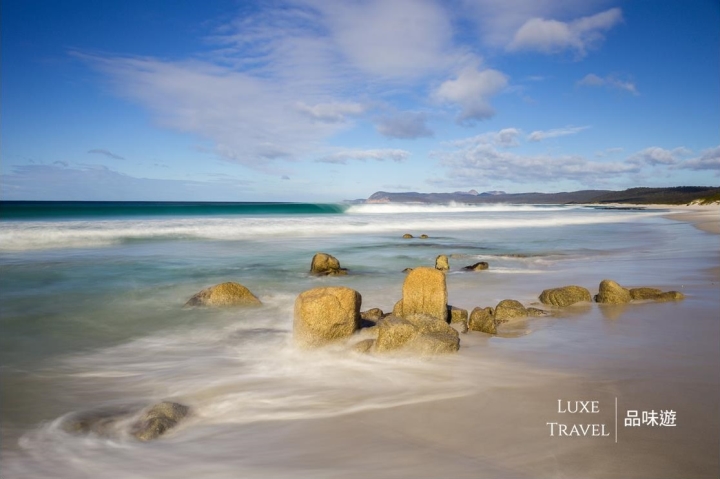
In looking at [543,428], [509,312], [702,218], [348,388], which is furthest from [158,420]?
[702,218]

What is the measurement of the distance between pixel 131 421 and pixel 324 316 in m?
2.35

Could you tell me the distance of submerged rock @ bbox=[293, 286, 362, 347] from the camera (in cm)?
555

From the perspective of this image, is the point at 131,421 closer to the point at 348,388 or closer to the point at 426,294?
the point at 348,388

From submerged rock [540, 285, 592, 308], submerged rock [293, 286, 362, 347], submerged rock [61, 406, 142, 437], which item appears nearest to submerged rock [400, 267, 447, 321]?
submerged rock [293, 286, 362, 347]

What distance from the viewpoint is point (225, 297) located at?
8062 millimetres

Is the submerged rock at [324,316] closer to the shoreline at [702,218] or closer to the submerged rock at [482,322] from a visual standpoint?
the submerged rock at [482,322]

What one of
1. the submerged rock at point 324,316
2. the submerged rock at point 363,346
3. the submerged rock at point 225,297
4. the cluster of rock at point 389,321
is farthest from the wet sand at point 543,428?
the submerged rock at point 225,297

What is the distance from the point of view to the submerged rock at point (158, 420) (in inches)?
141

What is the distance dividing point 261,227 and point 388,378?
24.5 metres

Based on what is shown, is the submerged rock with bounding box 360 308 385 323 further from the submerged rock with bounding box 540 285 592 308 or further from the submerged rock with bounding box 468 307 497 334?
the submerged rock with bounding box 540 285 592 308

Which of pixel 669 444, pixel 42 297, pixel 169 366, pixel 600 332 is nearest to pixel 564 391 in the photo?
pixel 669 444

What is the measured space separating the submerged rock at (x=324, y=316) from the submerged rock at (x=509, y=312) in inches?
89.2

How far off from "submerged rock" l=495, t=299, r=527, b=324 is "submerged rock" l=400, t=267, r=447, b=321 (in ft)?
2.95

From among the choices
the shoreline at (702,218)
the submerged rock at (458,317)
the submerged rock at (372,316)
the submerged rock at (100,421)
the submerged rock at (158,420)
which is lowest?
the submerged rock at (100,421)
